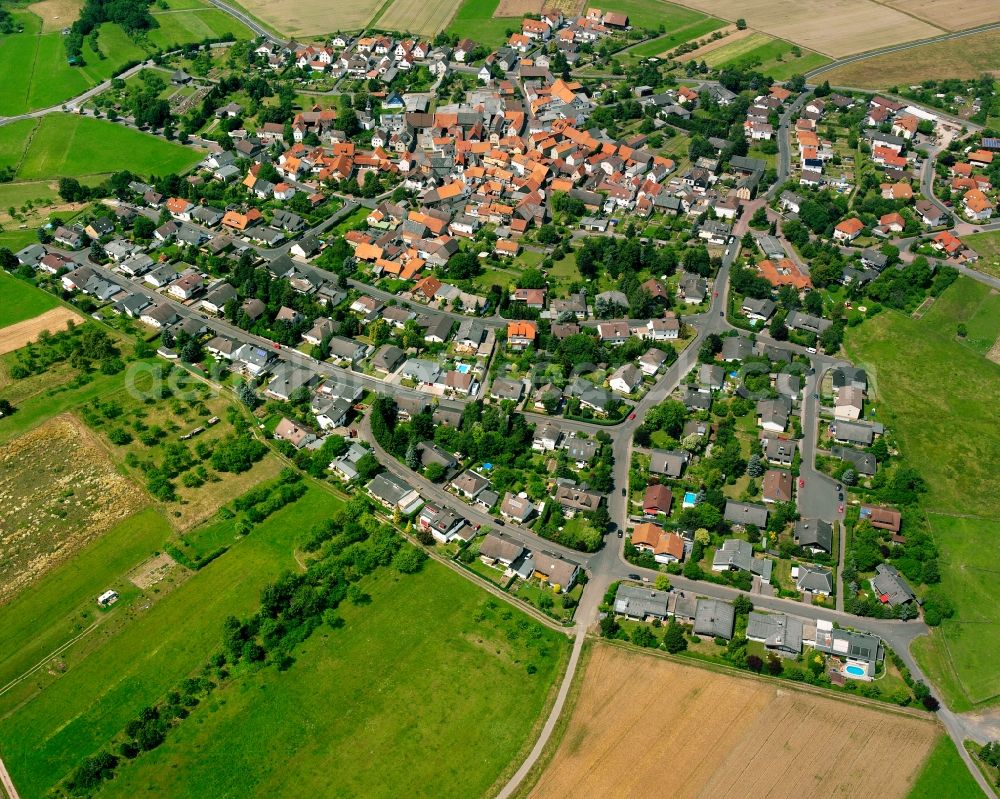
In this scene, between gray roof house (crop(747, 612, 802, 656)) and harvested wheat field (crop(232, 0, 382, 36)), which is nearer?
gray roof house (crop(747, 612, 802, 656))

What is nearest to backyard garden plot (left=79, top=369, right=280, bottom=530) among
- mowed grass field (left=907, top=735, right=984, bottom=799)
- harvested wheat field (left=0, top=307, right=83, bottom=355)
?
harvested wheat field (left=0, top=307, right=83, bottom=355)

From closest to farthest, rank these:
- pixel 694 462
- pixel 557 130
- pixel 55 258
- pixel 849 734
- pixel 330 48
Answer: pixel 849 734 → pixel 694 462 → pixel 55 258 → pixel 557 130 → pixel 330 48

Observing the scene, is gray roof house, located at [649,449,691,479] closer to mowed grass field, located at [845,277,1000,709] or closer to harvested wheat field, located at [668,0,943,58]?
mowed grass field, located at [845,277,1000,709]

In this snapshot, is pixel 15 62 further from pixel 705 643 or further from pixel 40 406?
pixel 705 643

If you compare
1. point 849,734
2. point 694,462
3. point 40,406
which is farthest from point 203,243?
point 849,734

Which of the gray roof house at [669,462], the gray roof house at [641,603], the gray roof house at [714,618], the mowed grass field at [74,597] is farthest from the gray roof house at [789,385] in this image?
the mowed grass field at [74,597]

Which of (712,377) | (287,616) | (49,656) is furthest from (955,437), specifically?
(49,656)
